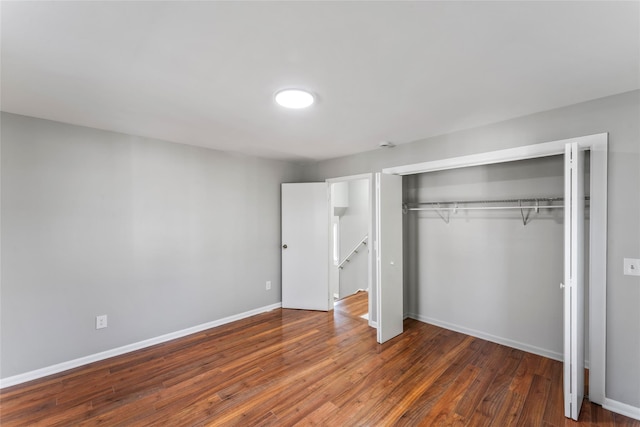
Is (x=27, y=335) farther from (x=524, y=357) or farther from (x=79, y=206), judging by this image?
(x=524, y=357)

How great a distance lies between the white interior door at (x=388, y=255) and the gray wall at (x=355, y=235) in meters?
2.13

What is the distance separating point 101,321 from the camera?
283 cm

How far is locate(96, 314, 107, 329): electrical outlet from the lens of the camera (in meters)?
2.81

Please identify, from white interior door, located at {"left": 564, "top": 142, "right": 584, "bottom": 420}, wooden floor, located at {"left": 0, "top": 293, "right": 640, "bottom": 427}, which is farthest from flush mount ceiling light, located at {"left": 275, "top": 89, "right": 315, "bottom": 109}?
wooden floor, located at {"left": 0, "top": 293, "right": 640, "bottom": 427}

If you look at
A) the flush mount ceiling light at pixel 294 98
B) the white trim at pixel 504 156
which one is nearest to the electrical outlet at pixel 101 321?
the flush mount ceiling light at pixel 294 98

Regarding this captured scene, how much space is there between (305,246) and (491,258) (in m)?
2.45

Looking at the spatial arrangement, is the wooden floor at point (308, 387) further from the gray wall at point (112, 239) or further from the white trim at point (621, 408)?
the gray wall at point (112, 239)

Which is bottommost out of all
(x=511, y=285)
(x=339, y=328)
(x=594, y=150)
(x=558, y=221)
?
(x=339, y=328)

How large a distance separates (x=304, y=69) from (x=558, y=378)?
3209mm

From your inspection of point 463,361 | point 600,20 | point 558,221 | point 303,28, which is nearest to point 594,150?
point 558,221

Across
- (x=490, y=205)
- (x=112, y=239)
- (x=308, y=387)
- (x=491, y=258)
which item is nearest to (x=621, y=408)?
(x=491, y=258)

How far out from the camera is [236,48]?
149cm

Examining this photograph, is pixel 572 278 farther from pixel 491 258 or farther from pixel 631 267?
pixel 491 258

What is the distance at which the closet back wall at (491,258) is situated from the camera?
9.10ft
